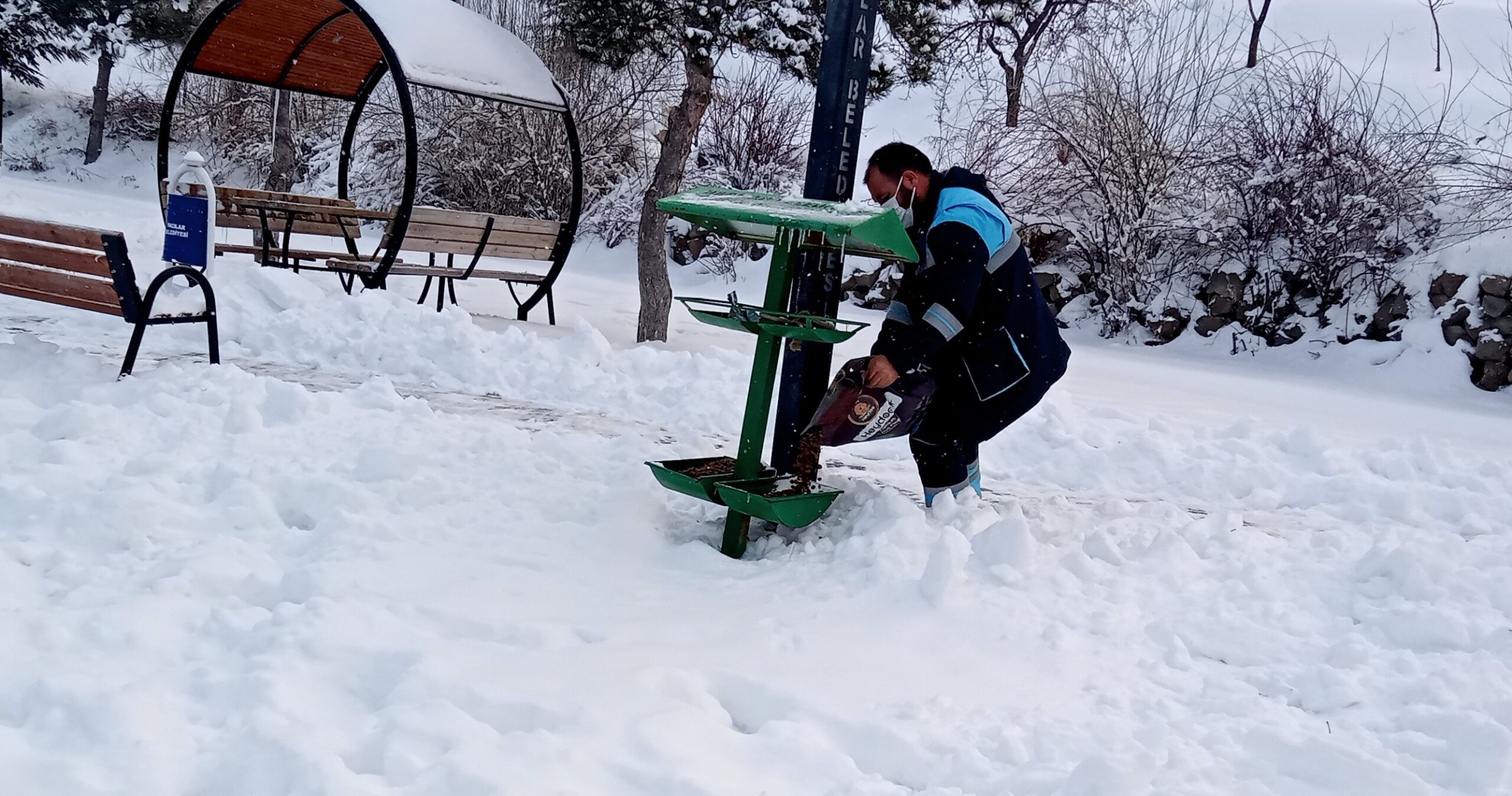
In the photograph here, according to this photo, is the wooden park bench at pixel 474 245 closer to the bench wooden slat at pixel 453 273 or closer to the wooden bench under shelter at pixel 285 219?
the bench wooden slat at pixel 453 273

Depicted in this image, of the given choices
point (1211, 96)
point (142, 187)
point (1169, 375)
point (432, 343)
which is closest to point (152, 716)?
point (432, 343)

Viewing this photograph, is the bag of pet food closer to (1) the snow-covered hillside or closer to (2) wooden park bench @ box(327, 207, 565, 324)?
(1) the snow-covered hillside

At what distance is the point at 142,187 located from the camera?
21.6 meters

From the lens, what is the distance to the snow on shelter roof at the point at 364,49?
26.8 feet

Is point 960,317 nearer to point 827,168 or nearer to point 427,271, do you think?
point 827,168

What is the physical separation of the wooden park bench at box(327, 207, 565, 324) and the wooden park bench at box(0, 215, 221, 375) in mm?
2627

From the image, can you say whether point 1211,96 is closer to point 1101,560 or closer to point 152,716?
point 1101,560

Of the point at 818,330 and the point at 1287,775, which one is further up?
the point at 818,330

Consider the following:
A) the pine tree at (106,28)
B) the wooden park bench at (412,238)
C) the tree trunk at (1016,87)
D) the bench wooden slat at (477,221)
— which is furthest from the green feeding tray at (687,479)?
the pine tree at (106,28)

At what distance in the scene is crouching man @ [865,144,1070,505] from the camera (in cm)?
369

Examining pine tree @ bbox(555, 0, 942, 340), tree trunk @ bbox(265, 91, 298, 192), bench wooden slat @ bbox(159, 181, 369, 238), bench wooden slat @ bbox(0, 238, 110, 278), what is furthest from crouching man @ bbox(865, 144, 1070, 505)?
tree trunk @ bbox(265, 91, 298, 192)

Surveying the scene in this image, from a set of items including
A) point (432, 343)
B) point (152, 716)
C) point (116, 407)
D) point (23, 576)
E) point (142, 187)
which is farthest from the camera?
point (142, 187)

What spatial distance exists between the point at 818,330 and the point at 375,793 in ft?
6.45

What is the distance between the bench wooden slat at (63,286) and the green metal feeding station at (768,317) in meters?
3.07
